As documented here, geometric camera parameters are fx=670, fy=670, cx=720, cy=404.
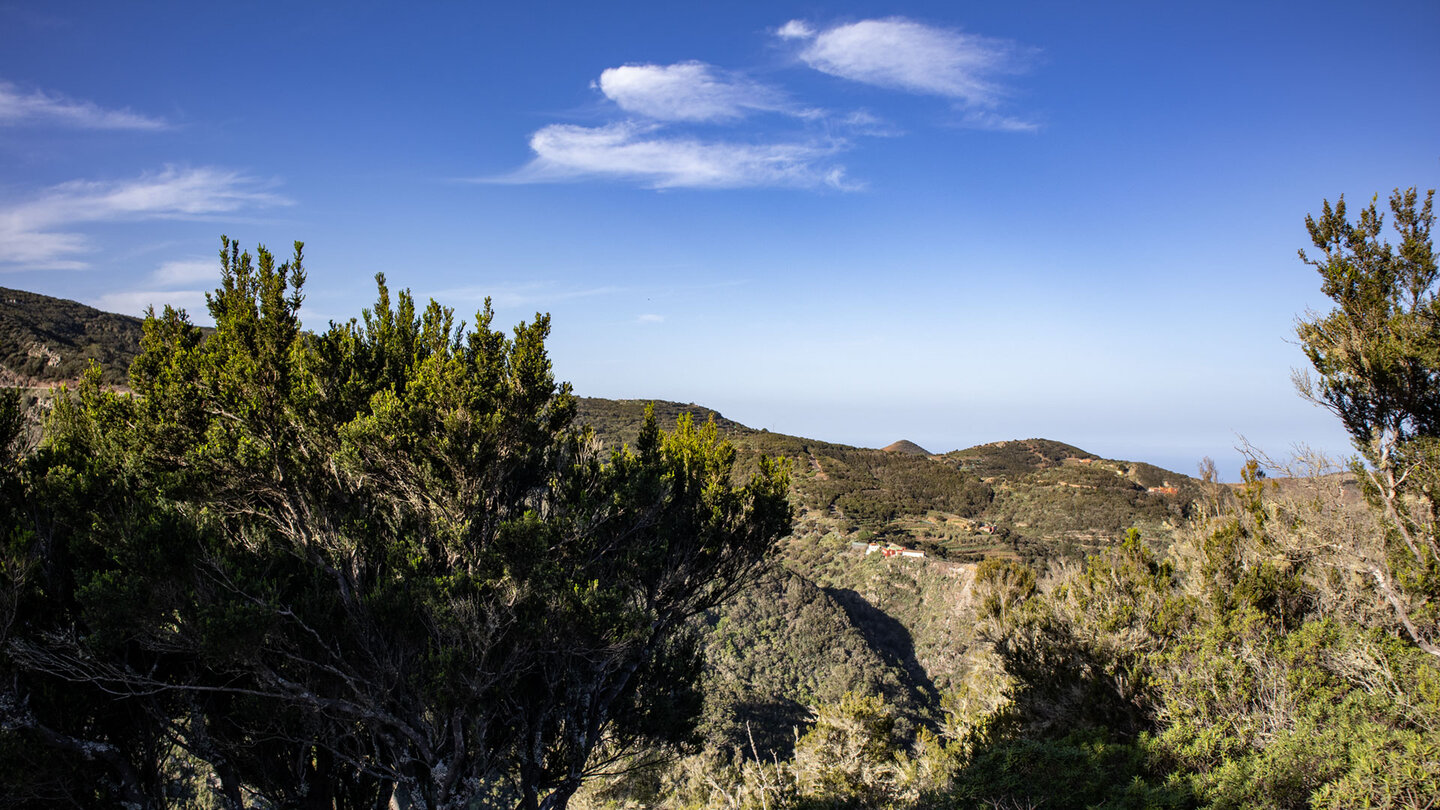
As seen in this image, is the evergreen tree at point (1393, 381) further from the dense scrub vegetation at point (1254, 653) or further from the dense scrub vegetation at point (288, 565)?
the dense scrub vegetation at point (288, 565)

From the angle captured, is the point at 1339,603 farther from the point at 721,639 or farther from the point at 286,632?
the point at 721,639

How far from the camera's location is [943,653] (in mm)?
28250

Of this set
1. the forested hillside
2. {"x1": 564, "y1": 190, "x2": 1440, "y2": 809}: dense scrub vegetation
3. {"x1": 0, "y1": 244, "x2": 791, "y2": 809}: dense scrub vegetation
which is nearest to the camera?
{"x1": 0, "y1": 244, "x2": 791, "y2": 809}: dense scrub vegetation

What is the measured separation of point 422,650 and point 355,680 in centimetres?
73

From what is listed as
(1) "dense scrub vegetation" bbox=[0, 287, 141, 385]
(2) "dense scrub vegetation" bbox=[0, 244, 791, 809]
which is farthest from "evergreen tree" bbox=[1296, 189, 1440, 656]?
(1) "dense scrub vegetation" bbox=[0, 287, 141, 385]

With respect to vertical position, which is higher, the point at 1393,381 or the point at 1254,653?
the point at 1393,381

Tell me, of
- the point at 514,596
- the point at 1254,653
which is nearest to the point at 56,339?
the point at 514,596

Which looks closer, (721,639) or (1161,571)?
(1161,571)

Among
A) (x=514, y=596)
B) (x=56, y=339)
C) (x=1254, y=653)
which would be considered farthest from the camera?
(x=56, y=339)

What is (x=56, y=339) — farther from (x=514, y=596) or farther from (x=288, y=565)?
(x=514, y=596)

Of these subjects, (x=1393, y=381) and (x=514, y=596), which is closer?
(x=514, y=596)

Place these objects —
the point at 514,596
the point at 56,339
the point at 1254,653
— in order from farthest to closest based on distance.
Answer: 1. the point at 56,339
2. the point at 1254,653
3. the point at 514,596

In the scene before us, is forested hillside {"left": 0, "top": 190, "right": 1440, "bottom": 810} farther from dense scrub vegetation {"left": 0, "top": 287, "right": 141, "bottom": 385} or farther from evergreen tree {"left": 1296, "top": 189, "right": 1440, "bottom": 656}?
dense scrub vegetation {"left": 0, "top": 287, "right": 141, "bottom": 385}

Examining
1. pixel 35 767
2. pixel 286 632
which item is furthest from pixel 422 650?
pixel 35 767
